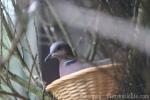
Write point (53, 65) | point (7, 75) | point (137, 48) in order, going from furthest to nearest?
point (53, 65) < point (7, 75) < point (137, 48)

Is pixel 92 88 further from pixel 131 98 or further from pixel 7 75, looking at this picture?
pixel 7 75

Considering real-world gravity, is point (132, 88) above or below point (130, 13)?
below

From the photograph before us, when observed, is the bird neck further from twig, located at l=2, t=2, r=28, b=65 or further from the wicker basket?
twig, located at l=2, t=2, r=28, b=65

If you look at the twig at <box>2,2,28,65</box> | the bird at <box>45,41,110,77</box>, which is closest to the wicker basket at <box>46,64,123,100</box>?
the bird at <box>45,41,110,77</box>

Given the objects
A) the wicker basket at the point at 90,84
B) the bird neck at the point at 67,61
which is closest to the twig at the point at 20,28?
the wicker basket at the point at 90,84

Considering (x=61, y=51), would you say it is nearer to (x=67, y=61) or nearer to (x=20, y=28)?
(x=67, y=61)

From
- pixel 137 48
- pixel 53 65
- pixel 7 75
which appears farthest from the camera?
pixel 53 65

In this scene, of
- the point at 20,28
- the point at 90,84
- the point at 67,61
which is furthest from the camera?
the point at 67,61

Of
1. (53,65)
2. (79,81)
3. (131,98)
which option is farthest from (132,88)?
(53,65)

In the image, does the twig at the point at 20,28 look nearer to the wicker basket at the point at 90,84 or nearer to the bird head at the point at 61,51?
the wicker basket at the point at 90,84

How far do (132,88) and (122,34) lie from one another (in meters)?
0.13

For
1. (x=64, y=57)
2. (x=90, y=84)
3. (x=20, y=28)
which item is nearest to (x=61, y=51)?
(x=64, y=57)

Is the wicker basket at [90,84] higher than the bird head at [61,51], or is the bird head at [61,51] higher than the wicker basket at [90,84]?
the bird head at [61,51]

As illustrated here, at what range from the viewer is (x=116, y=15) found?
88 cm
